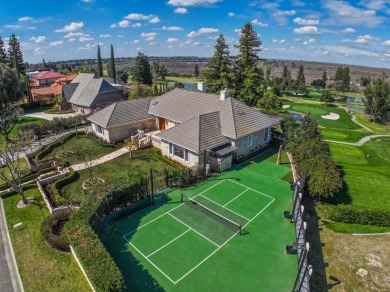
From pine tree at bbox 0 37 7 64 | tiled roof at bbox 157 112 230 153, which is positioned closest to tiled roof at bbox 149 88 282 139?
tiled roof at bbox 157 112 230 153

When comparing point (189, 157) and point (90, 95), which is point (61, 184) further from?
point (90, 95)

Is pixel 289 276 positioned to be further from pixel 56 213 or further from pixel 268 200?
pixel 56 213

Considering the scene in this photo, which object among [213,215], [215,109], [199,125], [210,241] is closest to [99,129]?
[199,125]

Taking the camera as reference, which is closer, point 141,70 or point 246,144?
point 246,144

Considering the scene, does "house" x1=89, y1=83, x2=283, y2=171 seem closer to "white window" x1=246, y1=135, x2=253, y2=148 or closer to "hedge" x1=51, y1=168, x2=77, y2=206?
"white window" x1=246, y1=135, x2=253, y2=148

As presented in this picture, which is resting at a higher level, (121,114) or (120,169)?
(121,114)

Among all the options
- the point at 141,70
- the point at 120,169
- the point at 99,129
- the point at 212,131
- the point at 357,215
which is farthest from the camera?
the point at 141,70
